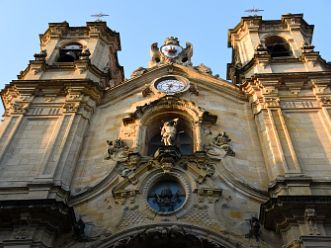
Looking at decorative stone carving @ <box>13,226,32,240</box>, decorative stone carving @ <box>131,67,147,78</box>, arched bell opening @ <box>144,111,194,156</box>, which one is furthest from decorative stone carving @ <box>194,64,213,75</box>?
decorative stone carving @ <box>13,226,32,240</box>

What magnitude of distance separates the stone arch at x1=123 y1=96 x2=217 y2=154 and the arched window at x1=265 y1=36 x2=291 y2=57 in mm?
6869

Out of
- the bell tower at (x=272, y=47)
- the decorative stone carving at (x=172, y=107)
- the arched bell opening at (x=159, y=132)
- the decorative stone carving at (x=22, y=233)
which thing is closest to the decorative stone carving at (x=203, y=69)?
the bell tower at (x=272, y=47)

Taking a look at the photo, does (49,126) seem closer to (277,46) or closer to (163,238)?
(163,238)

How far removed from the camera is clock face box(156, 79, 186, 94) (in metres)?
18.9

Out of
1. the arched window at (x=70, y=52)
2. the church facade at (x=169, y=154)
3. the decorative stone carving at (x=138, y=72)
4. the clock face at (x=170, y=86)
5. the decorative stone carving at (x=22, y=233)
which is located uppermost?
the arched window at (x=70, y=52)

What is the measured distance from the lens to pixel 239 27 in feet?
79.8

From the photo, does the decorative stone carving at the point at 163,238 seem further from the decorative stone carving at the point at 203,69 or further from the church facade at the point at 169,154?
the decorative stone carving at the point at 203,69

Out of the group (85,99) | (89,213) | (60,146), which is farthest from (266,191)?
(85,99)

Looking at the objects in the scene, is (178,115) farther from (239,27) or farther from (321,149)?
(239,27)

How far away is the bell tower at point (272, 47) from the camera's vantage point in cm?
1964

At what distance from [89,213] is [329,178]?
23.7 feet

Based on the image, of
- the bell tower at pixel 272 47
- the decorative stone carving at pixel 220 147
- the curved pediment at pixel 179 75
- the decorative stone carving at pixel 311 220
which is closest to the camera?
the decorative stone carving at pixel 311 220

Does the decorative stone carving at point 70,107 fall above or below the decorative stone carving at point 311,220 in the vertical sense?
above

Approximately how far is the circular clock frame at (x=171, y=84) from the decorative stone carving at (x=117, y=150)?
12.4ft
